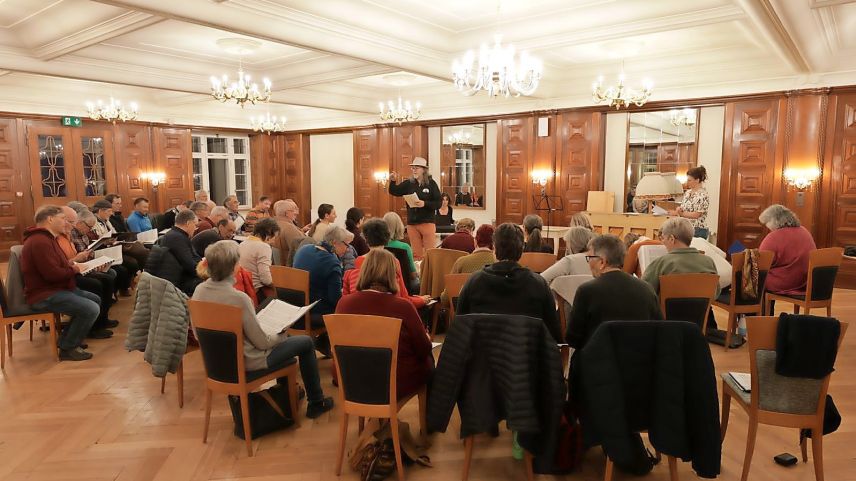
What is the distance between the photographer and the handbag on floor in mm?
3182

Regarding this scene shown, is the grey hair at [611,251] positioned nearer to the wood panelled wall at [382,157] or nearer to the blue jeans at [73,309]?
the blue jeans at [73,309]

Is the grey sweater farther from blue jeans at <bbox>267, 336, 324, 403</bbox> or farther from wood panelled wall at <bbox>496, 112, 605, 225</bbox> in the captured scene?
wood panelled wall at <bbox>496, 112, 605, 225</bbox>

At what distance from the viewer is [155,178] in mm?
11609

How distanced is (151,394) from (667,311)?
3.68 m

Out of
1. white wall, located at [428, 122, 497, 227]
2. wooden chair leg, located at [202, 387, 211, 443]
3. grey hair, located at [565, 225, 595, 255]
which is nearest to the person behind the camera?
wooden chair leg, located at [202, 387, 211, 443]

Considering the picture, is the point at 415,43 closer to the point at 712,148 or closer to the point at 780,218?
the point at 780,218

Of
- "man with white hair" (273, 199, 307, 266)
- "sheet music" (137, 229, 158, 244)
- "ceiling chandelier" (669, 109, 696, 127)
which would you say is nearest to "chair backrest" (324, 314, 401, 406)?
"man with white hair" (273, 199, 307, 266)

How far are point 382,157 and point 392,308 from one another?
31.5ft

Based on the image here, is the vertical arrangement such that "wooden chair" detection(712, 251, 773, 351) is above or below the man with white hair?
below

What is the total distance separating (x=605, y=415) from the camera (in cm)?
237

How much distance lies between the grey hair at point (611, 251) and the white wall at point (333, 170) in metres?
10.6

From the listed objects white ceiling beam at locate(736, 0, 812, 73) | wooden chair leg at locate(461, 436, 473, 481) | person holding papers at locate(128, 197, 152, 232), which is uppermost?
white ceiling beam at locate(736, 0, 812, 73)

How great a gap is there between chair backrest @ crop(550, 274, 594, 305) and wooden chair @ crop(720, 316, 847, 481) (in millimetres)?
1287

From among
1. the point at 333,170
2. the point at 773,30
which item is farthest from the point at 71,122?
the point at 773,30
